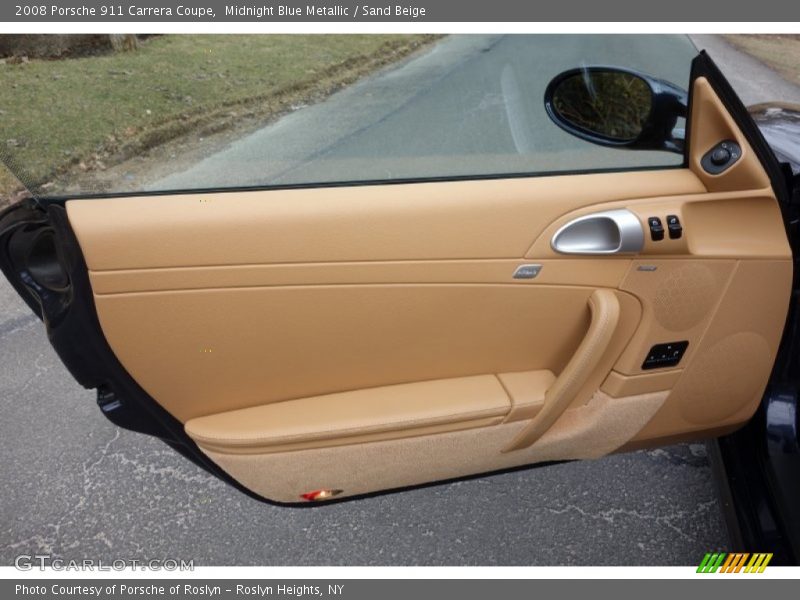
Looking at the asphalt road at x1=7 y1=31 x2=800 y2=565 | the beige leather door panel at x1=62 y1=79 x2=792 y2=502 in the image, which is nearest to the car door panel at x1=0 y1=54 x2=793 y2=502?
the beige leather door panel at x1=62 y1=79 x2=792 y2=502

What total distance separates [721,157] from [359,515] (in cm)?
138

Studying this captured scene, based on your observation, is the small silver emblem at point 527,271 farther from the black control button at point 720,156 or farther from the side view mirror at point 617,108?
the black control button at point 720,156

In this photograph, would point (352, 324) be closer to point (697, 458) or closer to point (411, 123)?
point (411, 123)

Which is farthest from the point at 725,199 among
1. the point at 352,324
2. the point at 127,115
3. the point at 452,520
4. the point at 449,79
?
the point at 127,115

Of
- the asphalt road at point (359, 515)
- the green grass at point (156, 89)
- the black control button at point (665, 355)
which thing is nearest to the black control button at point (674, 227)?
the black control button at point (665, 355)

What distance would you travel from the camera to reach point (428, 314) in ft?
4.83

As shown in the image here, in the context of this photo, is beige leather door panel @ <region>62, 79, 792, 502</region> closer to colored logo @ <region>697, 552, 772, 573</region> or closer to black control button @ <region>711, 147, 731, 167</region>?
black control button @ <region>711, 147, 731, 167</region>

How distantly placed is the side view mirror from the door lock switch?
0.24 ft

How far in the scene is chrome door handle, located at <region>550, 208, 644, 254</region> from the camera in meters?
1.43

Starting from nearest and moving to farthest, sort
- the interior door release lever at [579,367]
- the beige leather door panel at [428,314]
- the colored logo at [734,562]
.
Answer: the beige leather door panel at [428,314] < the interior door release lever at [579,367] < the colored logo at [734,562]

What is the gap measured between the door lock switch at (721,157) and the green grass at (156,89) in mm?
766

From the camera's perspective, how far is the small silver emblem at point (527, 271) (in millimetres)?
1450

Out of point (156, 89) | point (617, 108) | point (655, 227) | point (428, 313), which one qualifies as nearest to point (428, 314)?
point (428, 313)

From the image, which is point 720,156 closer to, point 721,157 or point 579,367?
point 721,157
